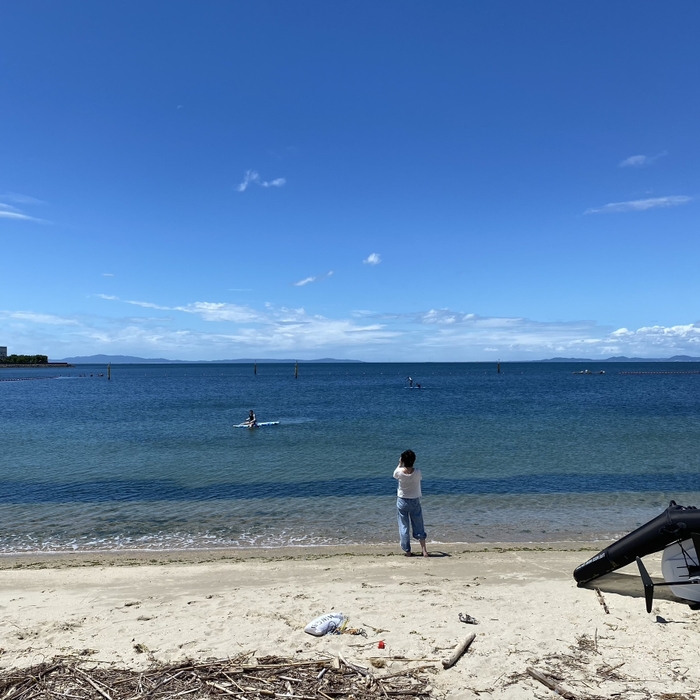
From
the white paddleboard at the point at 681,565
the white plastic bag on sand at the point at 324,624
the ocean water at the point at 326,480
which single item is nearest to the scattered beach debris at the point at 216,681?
the white plastic bag on sand at the point at 324,624

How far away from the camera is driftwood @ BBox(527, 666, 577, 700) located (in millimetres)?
4957

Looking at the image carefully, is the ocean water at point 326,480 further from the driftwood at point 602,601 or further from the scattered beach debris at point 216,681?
the scattered beach debris at point 216,681

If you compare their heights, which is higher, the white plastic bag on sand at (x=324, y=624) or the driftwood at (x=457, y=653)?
the driftwood at (x=457, y=653)

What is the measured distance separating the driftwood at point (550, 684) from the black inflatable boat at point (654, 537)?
266 centimetres

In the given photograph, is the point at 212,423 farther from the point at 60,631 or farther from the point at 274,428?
the point at 60,631

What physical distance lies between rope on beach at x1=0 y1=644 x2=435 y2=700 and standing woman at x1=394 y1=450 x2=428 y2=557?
4557 mm

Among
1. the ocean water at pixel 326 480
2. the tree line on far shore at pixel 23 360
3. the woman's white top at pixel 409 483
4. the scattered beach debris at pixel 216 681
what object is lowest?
the ocean water at pixel 326 480

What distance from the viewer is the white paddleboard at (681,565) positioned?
7059 mm

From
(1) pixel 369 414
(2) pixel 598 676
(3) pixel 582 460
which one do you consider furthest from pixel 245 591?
(1) pixel 369 414

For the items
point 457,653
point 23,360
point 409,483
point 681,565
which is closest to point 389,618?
point 457,653

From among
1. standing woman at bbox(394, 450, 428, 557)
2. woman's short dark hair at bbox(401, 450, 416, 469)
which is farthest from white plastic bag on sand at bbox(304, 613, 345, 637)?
woman's short dark hair at bbox(401, 450, 416, 469)

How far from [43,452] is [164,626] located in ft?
69.9

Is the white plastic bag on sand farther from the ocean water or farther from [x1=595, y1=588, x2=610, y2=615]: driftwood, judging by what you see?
the ocean water

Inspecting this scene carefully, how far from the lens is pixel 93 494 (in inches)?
670
